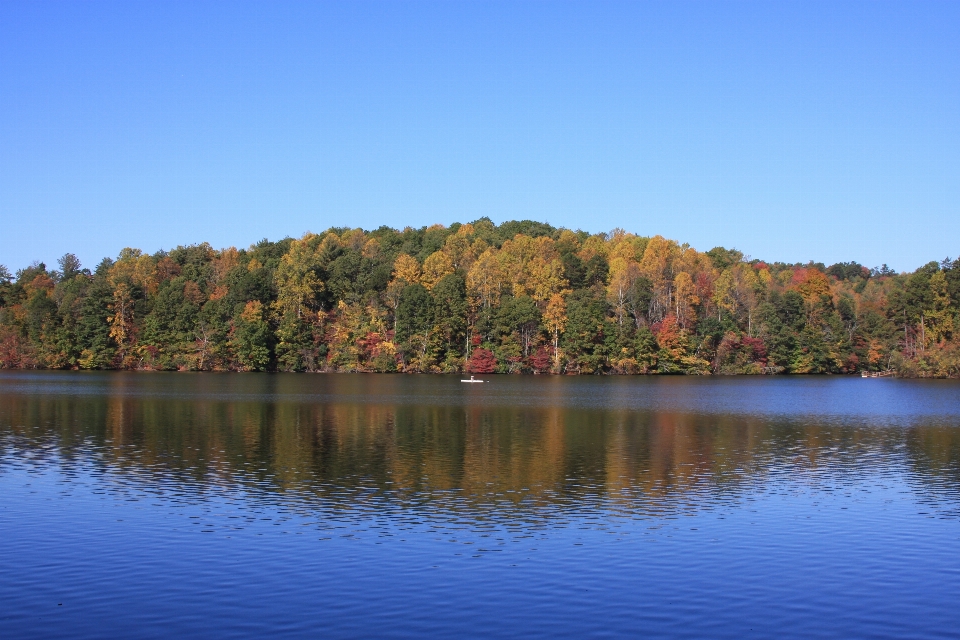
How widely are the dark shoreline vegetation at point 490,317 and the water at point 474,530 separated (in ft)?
234

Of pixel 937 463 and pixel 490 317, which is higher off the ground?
pixel 490 317

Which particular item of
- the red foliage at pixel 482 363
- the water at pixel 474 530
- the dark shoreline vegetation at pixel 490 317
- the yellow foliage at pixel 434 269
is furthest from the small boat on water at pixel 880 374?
the water at pixel 474 530

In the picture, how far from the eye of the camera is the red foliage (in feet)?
378

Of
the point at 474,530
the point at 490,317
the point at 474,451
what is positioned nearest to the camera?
the point at 474,530

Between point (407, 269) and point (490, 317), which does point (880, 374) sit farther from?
point (407, 269)

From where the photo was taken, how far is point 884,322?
12144 cm

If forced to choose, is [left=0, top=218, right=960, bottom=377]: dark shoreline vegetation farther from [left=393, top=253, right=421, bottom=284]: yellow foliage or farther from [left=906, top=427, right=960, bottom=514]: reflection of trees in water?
[left=906, top=427, right=960, bottom=514]: reflection of trees in water

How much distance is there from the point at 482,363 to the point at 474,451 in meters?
80.7

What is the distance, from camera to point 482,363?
379 ft

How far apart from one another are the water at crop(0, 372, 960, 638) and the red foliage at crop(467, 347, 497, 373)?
70597 millimetres

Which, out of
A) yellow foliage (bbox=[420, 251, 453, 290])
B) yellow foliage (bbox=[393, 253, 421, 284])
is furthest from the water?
yellow foliage (bbox=[393, 253, 421, 284])

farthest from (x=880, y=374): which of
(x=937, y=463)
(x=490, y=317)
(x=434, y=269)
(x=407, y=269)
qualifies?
(x=937, y=463)

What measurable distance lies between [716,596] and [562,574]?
2.94 meters

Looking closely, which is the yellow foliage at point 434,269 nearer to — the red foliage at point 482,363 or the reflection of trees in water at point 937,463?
the red foliage at point 482,363
